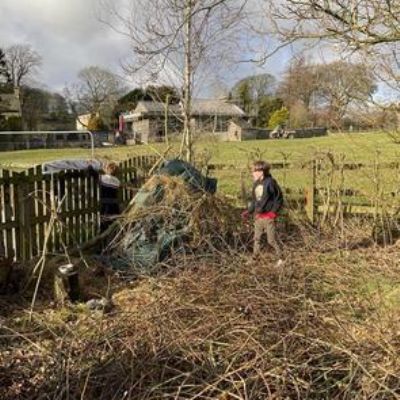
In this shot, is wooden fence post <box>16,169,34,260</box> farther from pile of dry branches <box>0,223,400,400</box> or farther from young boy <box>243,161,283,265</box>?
young boy <box>243,161,283,265</box>

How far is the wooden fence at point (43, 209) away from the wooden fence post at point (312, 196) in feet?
10.9

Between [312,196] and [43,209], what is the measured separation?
4.95 metres

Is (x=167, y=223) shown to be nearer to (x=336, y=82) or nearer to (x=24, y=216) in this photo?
(x=24, y=216)

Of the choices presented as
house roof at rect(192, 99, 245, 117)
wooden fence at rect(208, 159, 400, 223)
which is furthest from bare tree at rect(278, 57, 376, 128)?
house roof at rect(192, 99, 245, 117)

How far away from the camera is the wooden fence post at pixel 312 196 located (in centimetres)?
962

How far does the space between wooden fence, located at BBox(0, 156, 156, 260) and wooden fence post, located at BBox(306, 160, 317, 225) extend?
333 cm

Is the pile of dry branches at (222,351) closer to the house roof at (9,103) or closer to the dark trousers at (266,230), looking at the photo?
the dark trousers at (266,230)

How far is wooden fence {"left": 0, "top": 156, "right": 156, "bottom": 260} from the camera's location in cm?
683

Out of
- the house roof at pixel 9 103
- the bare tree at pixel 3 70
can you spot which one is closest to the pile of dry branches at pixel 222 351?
the house roof at pixel 9 103

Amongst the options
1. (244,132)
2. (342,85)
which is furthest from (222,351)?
(244,132)

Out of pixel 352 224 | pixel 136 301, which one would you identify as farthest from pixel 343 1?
pixel 136 301

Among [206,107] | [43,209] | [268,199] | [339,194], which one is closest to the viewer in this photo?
→ [43,209]

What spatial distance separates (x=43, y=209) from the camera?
293 inches

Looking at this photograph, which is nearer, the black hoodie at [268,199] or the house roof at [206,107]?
the black hoodie at [268,199]
